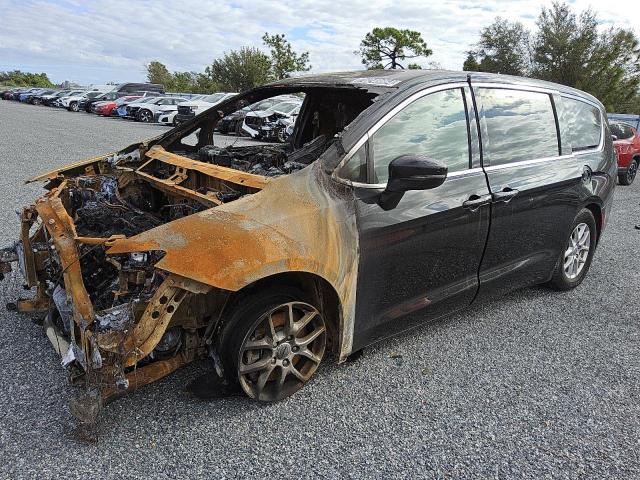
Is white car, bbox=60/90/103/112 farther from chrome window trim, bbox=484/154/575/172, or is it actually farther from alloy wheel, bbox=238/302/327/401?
alloy wheel, bbox=238/302/327/401

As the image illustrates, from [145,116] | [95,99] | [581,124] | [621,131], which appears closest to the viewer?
[581,124]

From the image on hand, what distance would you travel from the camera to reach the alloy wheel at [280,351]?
2812 mm

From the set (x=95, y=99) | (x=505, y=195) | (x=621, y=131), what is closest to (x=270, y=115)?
(x=621, y=131)

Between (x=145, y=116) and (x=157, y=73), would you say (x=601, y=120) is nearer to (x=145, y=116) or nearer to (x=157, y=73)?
(x=145, y=116)

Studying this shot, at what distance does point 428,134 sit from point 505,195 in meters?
0.75

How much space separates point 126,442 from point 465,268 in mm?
2320

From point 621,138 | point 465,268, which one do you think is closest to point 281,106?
point 621,138

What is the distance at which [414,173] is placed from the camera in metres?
2.77

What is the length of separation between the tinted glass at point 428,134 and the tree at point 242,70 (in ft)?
162

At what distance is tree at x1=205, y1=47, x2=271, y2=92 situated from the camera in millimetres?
51281

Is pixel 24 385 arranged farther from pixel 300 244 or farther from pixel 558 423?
pixel 558 423

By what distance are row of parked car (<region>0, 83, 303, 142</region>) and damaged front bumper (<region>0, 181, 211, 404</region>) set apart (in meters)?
2.39

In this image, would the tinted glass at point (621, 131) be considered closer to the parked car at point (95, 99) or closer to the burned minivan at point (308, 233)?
the burned minivan at point (308, 233)

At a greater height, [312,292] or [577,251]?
[312,292]
